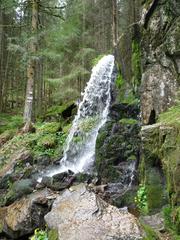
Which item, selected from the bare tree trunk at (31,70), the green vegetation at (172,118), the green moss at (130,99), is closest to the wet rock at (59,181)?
the green vegetation at (172,118)

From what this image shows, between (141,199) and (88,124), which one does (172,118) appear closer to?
(141,199)

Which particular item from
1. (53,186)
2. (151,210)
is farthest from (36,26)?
(151,210)

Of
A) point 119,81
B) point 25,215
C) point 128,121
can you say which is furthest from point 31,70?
point 25,215

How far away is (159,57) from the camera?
827 cm

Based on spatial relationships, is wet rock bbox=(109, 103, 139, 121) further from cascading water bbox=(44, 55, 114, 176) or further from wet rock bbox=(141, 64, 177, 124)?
wet rock bbox=(141, 64, 177, 124)

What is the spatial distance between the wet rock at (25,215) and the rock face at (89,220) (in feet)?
4.21

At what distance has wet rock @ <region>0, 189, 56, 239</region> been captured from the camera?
6.85 meters

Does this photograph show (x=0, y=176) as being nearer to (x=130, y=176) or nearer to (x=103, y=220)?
(x=130, y=176)

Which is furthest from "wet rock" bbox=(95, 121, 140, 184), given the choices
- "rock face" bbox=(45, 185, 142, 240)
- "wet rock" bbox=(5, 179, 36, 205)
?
"rock face" bbox=(45, 185, 142, 240)

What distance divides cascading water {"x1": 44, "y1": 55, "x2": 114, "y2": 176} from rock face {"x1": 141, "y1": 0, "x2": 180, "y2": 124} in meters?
2.69

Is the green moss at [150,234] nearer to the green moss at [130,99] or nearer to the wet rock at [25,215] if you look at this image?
the wet rock at [25,215]

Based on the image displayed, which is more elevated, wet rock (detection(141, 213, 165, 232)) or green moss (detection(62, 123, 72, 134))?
green moss (detection(62, 123, 72, 134))

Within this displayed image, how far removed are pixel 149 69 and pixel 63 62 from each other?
11937mm

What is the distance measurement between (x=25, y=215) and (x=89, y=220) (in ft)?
8.22
